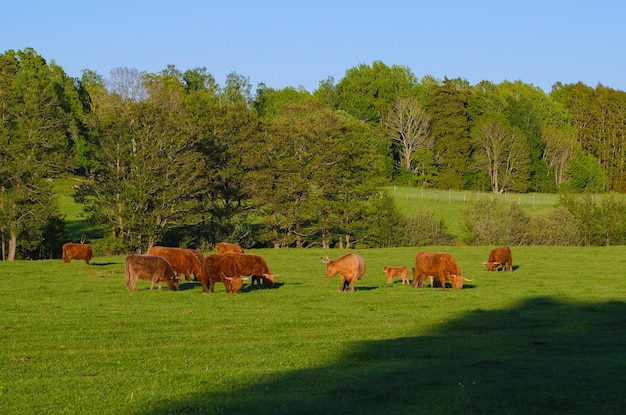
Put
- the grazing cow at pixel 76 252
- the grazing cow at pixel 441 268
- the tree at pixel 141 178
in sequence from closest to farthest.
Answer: the grazing cow at pixel 441 268
the grazing cow at pixel 76 252
the tree at pixel 141 178

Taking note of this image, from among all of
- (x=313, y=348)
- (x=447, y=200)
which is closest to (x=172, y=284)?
(x=313, y=348)

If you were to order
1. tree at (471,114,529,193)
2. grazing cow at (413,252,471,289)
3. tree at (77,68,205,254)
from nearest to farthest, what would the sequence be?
grazing cow at (413,252,471,289) < tree at (77,68,205,254) < tree at (471,114,529,193)

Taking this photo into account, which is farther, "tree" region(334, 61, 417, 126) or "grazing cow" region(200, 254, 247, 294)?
"tree" region(334, 61, 417, 126)

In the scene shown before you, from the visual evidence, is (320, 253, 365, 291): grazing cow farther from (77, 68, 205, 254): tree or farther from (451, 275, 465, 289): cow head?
(77, 68, 205, 254): tree

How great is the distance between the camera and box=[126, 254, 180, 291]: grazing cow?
29.2 metres

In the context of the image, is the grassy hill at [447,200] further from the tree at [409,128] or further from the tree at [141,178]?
the tree at [141,178]

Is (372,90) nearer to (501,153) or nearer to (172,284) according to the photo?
(501,153)

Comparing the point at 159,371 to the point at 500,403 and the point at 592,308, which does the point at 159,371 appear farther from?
the point at 592,308

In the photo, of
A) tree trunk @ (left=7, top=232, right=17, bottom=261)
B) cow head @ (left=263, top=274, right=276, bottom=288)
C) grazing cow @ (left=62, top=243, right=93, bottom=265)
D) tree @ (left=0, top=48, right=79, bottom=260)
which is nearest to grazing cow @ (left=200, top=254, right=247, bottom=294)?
cow head @ (left=263, top=274, right=276, bottom=288)

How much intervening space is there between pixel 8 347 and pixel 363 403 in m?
9.45

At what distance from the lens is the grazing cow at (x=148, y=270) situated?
29234mm

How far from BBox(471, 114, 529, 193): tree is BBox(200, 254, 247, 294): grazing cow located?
325 feet

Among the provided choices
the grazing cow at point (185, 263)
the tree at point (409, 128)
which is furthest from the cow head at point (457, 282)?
the tree at point (409, 128)

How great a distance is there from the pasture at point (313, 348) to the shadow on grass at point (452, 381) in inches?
1.3
